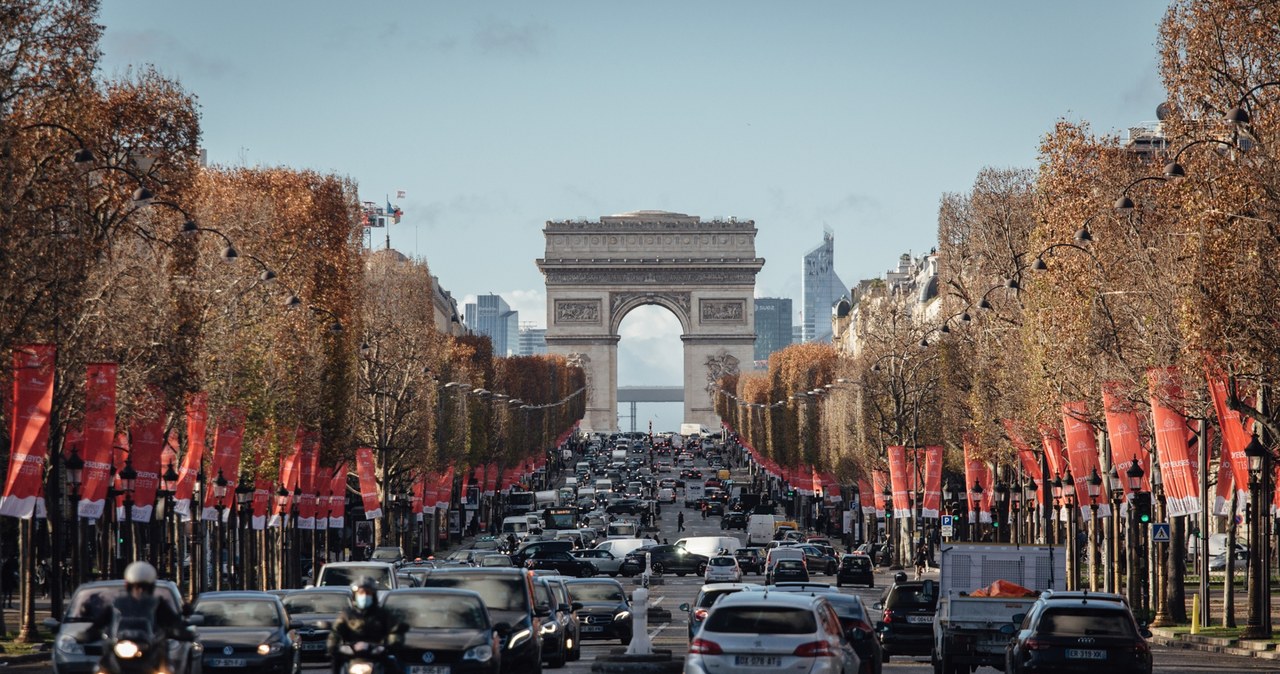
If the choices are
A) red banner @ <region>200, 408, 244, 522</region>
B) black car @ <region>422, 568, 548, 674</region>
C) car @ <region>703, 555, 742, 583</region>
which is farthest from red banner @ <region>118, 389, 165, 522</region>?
car @ <region>703, 555, 742, 583</region>

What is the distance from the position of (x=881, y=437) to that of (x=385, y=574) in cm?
5915

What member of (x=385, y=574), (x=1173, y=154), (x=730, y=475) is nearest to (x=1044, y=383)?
(x=1173, y=154)

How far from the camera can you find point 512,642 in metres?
29.9

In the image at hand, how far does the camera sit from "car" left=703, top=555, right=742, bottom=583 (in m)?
70.1

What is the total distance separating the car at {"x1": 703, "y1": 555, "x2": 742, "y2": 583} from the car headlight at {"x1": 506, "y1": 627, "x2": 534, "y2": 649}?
39.4 meters

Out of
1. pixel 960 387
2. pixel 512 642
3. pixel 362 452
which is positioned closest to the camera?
pixel 512 642

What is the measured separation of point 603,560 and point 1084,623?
54119 mm

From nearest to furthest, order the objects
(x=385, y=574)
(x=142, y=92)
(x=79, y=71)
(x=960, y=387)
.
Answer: (x=385, y=574)
(x=79, y=71)
(x=142, y=92)
(x=960, y=387)

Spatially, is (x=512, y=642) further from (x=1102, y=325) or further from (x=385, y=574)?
(x=1102, y=325)

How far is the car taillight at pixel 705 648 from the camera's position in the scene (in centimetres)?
2439

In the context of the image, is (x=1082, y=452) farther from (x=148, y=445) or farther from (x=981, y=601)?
(x=148, y=445)

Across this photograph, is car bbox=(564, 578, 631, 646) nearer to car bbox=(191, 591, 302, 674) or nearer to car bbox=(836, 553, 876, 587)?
car bbox=(191, 591, 302, 674)

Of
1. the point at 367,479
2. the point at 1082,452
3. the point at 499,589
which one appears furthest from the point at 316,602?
the point at 367,479

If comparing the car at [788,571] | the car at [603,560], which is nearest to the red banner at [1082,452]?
the car at [788,571]
